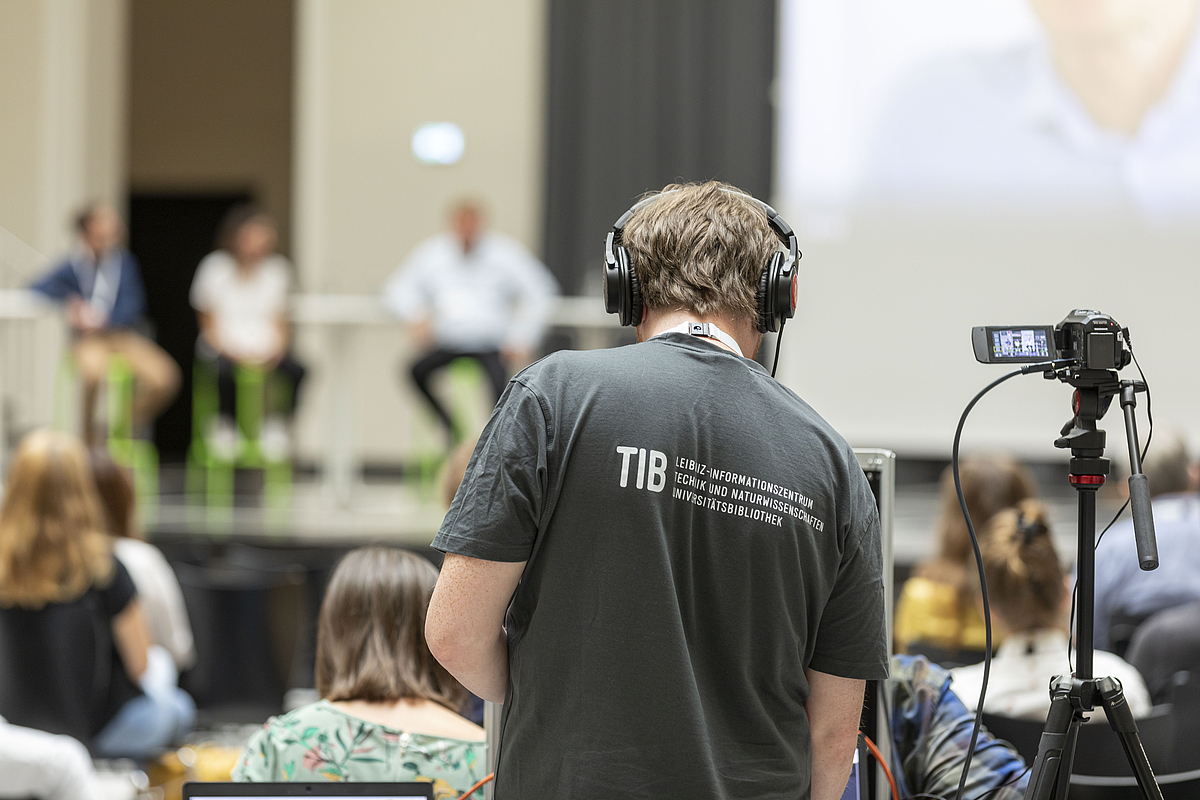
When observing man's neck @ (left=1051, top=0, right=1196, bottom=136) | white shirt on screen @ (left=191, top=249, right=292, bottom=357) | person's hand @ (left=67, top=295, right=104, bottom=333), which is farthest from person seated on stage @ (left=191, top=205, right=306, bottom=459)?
man's neck @ (left=1051, top=0, right=1196, bottom=136)

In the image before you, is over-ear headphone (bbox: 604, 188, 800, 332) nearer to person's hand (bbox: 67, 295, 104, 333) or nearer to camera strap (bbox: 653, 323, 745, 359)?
camera strap (bbox: 653, 323, 745, 359)

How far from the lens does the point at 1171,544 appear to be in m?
2.99

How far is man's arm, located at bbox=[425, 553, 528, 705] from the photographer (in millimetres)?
1167

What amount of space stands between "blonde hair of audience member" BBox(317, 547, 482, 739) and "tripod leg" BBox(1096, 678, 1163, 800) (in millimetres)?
852

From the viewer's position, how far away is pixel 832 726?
127 cm

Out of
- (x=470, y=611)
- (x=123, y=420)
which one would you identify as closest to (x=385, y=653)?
(x=470, y=611)

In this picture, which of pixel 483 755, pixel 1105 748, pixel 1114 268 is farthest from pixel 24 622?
pixel 1114 268

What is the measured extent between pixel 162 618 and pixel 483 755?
199cm

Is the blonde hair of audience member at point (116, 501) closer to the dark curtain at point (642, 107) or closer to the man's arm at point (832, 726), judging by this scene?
the man's arm at point (832, 726)

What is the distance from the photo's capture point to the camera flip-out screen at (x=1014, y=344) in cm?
143

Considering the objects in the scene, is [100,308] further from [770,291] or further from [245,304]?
[770,291]

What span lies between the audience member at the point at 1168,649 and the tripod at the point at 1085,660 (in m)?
1.23

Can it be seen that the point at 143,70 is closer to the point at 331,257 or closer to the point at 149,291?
the point at 149,291

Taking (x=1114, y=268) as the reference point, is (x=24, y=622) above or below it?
below
